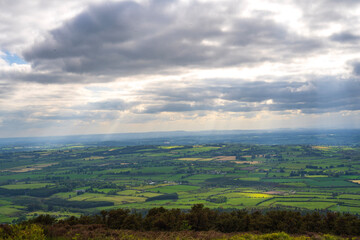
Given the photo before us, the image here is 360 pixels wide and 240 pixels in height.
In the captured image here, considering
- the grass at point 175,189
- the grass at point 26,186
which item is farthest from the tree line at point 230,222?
the grass at point 26,186

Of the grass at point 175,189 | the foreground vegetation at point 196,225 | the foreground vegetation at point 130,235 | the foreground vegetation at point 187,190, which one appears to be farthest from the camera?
→ the grass at point 175,189

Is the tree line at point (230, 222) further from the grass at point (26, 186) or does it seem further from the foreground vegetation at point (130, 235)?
the grass at point (26, 186)

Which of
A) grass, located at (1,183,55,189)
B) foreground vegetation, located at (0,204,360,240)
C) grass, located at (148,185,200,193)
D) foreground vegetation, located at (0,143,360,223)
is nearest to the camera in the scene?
foreground vegetation, located at (0,204,360,240)

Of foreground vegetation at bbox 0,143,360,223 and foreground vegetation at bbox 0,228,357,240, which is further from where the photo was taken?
foreground vegetation at bbox 0,143,360,223

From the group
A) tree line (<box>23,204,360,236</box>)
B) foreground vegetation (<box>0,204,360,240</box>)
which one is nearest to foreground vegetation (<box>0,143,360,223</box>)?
tree line (<box>23,204,360,236</box>)

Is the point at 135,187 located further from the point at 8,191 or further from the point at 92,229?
the point at 92,229

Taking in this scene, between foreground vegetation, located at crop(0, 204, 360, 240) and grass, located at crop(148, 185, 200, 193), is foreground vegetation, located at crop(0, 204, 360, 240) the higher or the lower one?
the higher one

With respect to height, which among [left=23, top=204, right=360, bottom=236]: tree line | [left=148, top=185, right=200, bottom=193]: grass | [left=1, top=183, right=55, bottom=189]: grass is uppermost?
[left=23, top=204, right=360, bottom=236]: tree line

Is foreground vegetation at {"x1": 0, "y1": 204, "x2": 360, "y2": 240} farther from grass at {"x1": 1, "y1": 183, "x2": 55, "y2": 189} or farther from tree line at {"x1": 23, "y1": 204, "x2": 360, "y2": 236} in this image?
grass at {"x1": 1, "y1": 183, "x2": 55, "y2": 189}

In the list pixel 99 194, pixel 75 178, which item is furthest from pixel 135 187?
pixel 75 178

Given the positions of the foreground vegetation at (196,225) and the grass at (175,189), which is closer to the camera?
the foreground vegetation at (196,225)

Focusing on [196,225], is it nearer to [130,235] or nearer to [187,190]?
[130,235]
